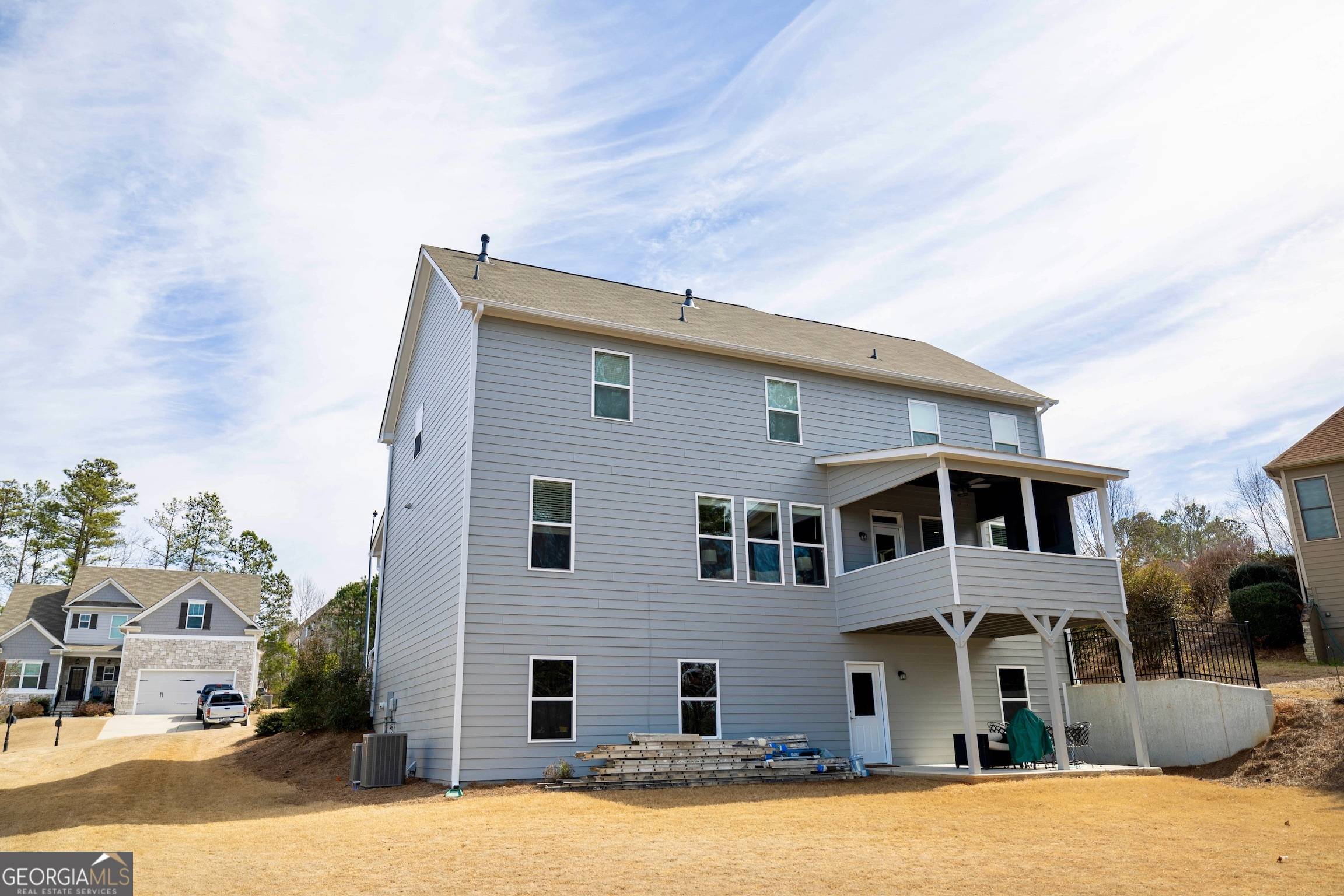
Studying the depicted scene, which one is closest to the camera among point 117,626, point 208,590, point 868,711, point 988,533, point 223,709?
point 868,711

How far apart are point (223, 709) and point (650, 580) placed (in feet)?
77.2

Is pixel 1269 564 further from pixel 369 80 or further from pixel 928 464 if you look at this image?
pixel 369 80

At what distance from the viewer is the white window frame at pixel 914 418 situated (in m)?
19.3

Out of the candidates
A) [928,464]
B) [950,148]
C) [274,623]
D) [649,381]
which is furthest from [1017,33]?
[274,623]

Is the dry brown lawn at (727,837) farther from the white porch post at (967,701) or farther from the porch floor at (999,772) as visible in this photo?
the white porch post at (967,701)

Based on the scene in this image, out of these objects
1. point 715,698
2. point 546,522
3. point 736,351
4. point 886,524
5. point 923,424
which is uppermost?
point 736,351

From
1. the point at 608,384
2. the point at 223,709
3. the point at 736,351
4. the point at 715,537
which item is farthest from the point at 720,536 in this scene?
the point at 223,709

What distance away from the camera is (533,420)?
15.4 m

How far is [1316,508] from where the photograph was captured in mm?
22344

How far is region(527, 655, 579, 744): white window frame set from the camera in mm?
14016

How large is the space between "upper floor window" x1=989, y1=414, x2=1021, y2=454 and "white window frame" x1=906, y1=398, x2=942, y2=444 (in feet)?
4.47

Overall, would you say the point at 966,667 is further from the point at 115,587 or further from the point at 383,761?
the point at 115,587

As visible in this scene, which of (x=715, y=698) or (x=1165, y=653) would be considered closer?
(x=715, y=698)

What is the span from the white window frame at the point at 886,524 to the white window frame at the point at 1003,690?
3.12 meters
